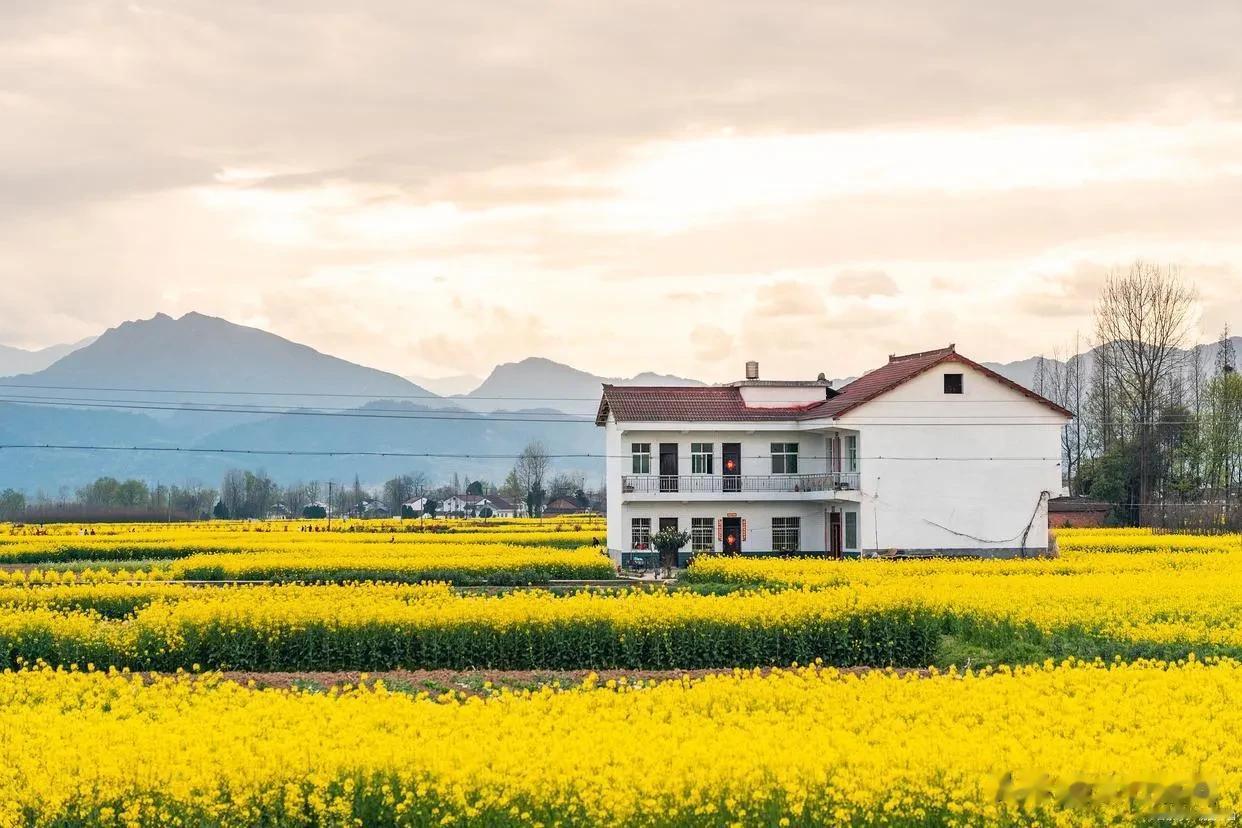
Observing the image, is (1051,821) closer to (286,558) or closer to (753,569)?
(753,569)

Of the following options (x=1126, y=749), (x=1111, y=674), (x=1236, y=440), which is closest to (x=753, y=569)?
(x=1111, y=674)

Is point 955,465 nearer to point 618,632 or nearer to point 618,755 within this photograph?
point 618,632

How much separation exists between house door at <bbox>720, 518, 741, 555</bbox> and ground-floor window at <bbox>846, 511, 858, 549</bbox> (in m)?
4.52

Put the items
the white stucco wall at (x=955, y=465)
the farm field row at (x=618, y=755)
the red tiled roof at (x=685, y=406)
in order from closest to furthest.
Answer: the farm field row at (x=618, y=755), the white stucco wall at (x=955, y=465), the red tiled roof at (x=685, y=406)

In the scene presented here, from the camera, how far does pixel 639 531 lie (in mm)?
54781

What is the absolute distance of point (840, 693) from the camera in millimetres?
16672

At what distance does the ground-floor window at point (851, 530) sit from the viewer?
5319 centimetres

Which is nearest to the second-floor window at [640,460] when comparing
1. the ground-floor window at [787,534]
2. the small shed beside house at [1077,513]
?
the ground-floor window at [787,534]

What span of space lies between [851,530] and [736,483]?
5067mm

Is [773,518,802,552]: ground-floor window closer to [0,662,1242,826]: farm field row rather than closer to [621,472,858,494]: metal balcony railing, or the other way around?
[621,472,858,494]: metal balcony railing

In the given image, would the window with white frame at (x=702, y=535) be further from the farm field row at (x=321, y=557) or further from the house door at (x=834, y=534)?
the house door at (x=834, y=534)

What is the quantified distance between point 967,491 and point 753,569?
52.1 ft

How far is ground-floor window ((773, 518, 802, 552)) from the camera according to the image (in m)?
55.8

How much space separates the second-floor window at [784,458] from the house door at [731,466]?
1683 mm
